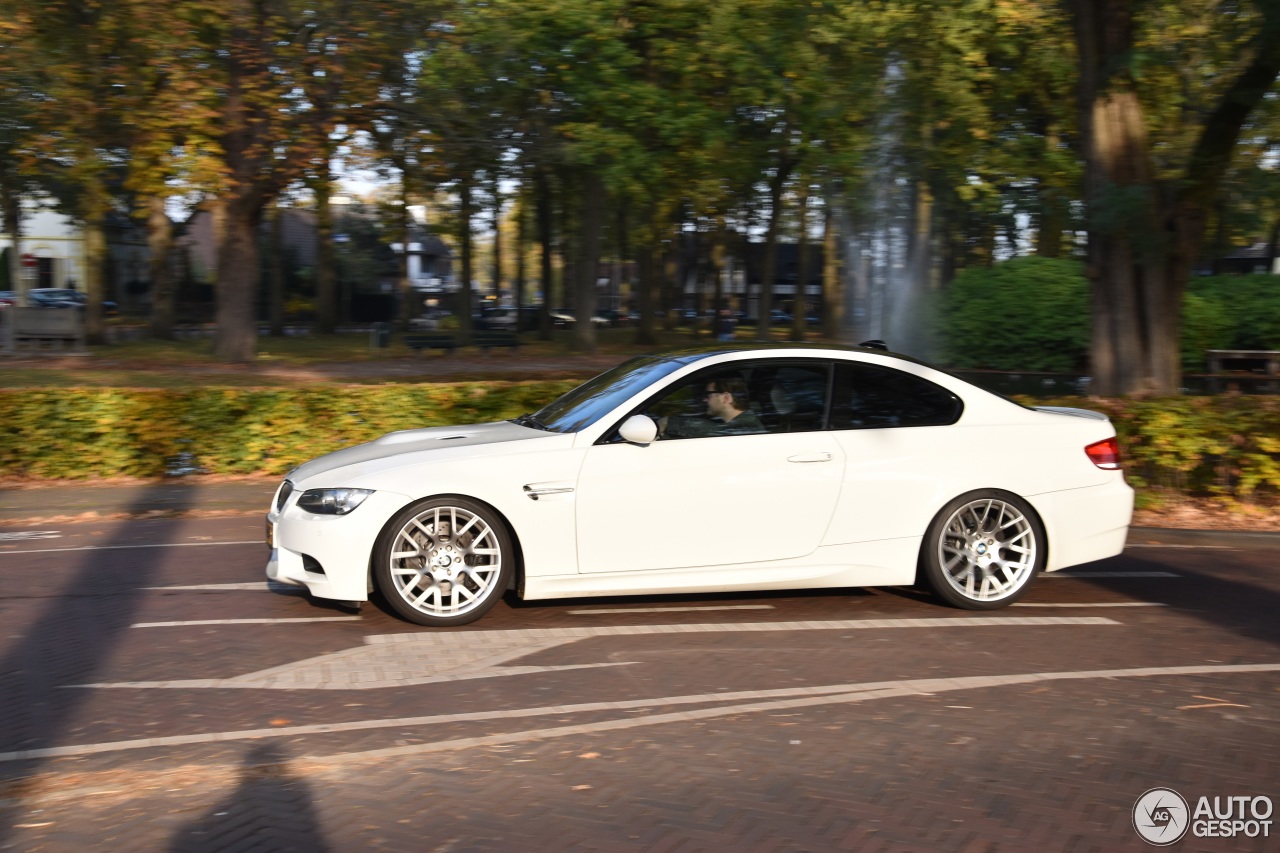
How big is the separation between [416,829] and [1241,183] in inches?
577

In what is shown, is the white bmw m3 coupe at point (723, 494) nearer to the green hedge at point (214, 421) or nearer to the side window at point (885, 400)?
the side window at point (885, 400)

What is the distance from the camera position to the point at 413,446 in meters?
7.13

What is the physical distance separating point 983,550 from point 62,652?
199 inches

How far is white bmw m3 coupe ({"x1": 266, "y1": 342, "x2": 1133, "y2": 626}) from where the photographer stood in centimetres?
662

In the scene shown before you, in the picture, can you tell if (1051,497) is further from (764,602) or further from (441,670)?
(441,670)

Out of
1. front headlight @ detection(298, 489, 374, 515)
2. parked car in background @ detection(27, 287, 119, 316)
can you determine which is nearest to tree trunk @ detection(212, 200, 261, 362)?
front headlight @ detection(298, 489, 374, 515)

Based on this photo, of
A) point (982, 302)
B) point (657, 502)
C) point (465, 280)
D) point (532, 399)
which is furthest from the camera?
point (465, 280)

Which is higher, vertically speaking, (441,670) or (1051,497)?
(1051,497)

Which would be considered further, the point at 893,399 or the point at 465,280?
the point at 465,280

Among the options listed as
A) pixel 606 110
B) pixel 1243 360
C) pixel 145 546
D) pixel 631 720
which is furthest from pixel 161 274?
pixel 631 720

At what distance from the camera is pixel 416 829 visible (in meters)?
4.09

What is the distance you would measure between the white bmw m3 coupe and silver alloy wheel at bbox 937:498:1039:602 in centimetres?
1

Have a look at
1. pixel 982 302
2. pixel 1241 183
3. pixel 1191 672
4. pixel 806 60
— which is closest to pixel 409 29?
pixel 806 60

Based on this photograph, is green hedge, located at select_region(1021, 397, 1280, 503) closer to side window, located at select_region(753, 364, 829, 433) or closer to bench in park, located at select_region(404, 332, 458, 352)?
side window, located at select_region(753, 364, 829, 433)
